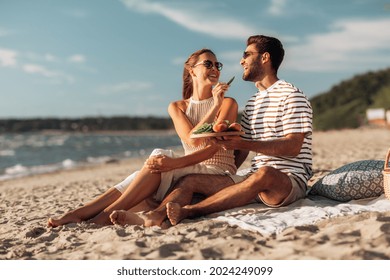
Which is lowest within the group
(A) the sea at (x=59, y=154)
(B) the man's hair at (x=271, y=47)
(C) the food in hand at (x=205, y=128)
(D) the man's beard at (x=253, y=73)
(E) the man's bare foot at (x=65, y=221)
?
(A) the sea at (x=59, y=154)

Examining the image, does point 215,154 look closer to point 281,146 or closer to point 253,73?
point 281,146

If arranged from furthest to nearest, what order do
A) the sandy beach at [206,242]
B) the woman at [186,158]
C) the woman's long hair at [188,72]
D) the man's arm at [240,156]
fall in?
the man's arm at [240,156], the woman's long hair at [188,72], the woman at [186,158], the sandy beach at [206,242]

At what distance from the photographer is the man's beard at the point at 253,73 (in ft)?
14.0

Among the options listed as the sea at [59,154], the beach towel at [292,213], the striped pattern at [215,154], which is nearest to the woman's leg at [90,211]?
the striped pattern at [215,154]

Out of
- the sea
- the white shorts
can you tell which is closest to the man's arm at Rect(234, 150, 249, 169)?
the white shorts

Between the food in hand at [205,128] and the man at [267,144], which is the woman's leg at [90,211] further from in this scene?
the food in hand at [205,128]

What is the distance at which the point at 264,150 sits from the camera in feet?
13.1

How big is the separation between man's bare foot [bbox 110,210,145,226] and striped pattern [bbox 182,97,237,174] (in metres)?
0.73

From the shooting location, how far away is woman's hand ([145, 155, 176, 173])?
4.01 metres

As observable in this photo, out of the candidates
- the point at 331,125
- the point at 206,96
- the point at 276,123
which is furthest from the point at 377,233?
the point at 331,125

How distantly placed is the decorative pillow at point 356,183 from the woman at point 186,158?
0.91 meters

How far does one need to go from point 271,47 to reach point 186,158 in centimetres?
121

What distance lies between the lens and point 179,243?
3385 mm
